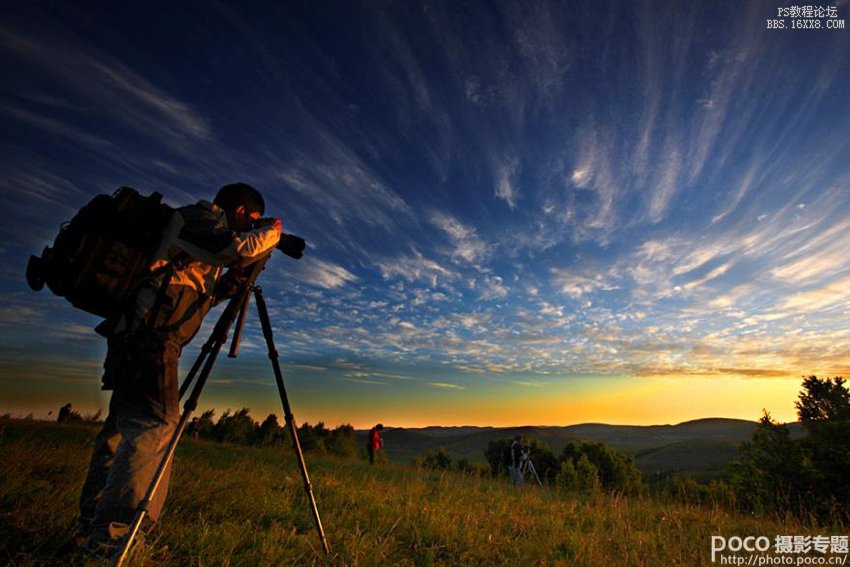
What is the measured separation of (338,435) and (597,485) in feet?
179

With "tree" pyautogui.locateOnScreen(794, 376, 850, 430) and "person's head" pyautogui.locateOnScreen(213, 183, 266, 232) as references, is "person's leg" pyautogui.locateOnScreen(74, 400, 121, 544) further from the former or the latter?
"tree" pyautogui.locateOnScreen(794, 376, 850, 430)

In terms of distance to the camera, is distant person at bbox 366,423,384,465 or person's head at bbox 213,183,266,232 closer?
person's head at bbox 213,183,266,232

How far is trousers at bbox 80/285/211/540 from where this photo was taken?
276 cm

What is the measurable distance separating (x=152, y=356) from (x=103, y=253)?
2.87 ft

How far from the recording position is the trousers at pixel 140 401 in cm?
276

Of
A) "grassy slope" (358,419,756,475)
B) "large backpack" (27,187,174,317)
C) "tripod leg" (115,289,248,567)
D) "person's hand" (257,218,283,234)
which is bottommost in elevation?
"grassy slope" (358,419,756,475)

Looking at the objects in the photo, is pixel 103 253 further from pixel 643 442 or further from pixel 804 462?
pixel 643 442

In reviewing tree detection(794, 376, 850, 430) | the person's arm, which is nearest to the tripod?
the person's arm

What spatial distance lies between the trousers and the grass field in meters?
0.32

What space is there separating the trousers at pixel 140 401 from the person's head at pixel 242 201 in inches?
34.0

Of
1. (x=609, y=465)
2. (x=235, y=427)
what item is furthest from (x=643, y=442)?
(x=235, y=427)

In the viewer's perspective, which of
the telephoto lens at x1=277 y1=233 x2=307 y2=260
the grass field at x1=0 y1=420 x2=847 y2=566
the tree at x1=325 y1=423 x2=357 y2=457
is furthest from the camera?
the tree at x1=325 y1=423 x2=357 y2=457

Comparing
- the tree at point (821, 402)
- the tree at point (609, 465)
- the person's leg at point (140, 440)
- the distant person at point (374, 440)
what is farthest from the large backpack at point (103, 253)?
the tree at point (609, 465)

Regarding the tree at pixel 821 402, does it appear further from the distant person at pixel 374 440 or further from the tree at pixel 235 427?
the tree at pixel 235 427
